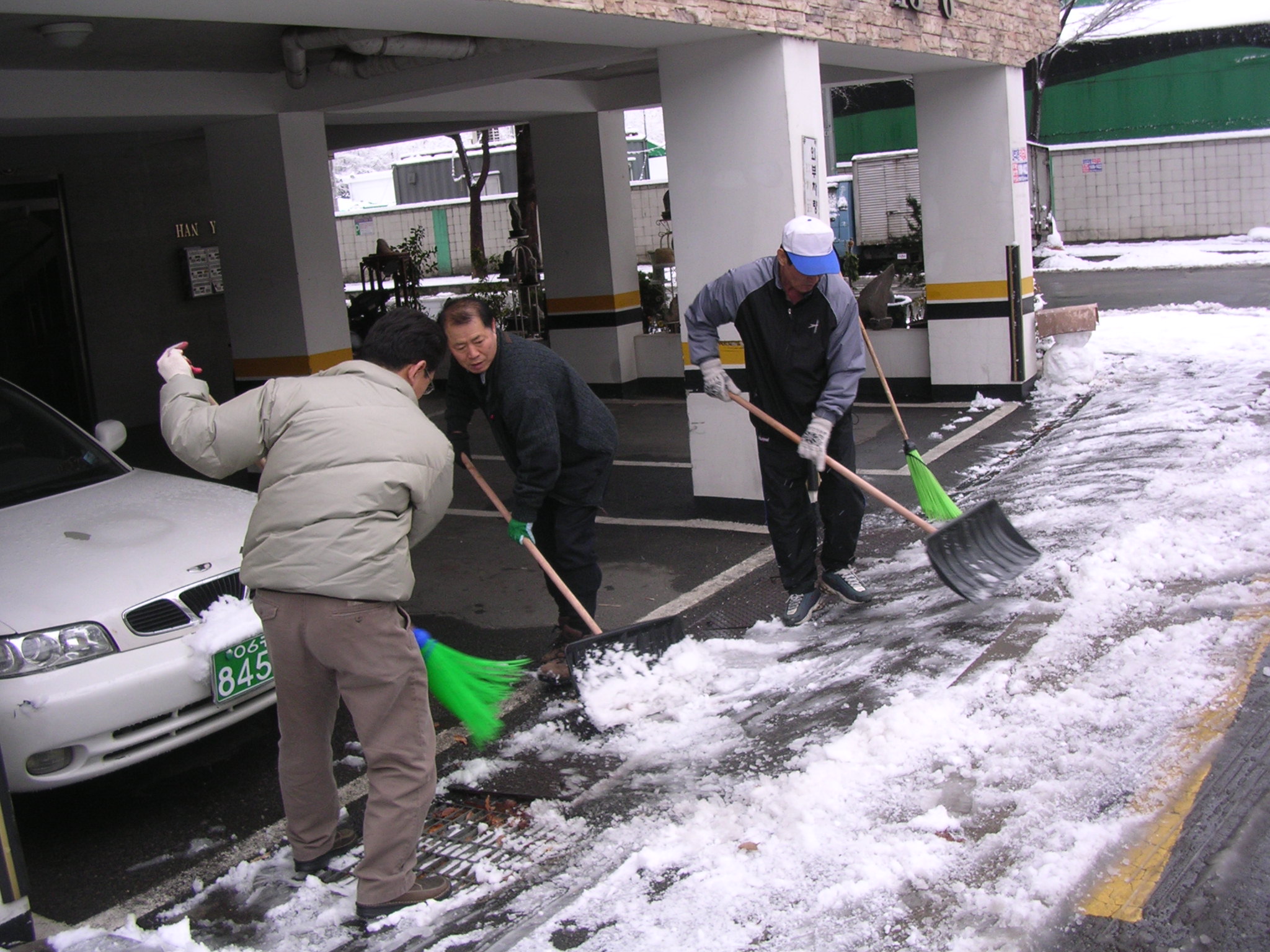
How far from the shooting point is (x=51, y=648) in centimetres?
405

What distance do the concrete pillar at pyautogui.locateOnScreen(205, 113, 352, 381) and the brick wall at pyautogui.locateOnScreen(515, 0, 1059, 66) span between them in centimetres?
400

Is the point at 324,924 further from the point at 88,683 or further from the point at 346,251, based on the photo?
the point at 346,251

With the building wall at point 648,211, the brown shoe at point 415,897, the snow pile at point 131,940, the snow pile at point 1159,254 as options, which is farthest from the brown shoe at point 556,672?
the building wall at point 648,211

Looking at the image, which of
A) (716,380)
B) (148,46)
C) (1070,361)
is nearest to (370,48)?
(148,46)

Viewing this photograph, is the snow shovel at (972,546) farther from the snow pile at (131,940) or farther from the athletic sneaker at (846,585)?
the snow pile at (131,940)

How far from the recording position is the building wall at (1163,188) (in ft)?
81.7

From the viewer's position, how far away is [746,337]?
5.78 metres

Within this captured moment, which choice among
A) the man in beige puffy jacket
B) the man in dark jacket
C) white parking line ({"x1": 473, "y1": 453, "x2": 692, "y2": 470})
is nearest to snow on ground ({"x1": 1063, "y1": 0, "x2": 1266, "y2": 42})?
white parking line ({"x1": 473, "y1": 453, "x2": 692, "y2": 470})

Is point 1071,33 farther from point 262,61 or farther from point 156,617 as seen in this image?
point 156,617

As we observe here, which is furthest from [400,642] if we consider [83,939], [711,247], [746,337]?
[711,247]

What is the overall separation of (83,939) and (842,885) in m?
2.26

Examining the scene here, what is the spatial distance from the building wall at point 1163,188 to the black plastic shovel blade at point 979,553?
2304 cm

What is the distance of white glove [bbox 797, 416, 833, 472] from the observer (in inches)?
212

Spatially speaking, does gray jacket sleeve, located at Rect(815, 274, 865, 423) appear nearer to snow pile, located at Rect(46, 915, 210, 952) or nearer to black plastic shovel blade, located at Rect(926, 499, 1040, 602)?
black plastic shovel blade, located at Rect(926, 499, 1040, 602)
